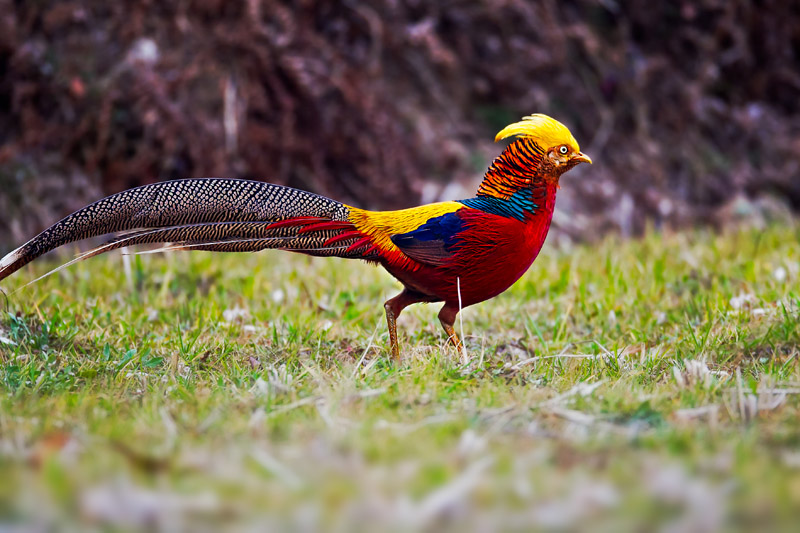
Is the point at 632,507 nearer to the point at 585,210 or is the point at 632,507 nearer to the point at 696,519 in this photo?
the point at 696,519

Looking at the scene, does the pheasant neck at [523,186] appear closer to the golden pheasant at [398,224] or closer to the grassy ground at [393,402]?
the golden pheasant at [398,224]

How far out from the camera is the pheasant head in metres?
3.23

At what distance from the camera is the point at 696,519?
159 centimetres

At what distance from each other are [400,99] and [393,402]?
16.3 feet

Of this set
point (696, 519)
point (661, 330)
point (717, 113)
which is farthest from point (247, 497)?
point (717, 113)

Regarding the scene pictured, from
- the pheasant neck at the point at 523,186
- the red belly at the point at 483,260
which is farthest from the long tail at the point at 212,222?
the pheasant neck at the point at 523,186

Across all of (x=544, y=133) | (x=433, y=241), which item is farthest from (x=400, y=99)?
(x=433, y=241)

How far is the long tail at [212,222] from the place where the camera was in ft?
9.66

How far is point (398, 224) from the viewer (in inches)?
128

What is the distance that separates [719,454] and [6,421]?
1.85 metres

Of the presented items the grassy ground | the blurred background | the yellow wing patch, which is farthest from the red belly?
the blurred background

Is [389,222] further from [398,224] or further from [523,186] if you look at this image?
[523,186]

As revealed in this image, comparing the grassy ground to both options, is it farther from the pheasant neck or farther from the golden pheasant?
the pheasant neck

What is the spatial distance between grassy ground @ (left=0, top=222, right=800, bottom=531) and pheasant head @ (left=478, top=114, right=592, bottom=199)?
2.25 ft
